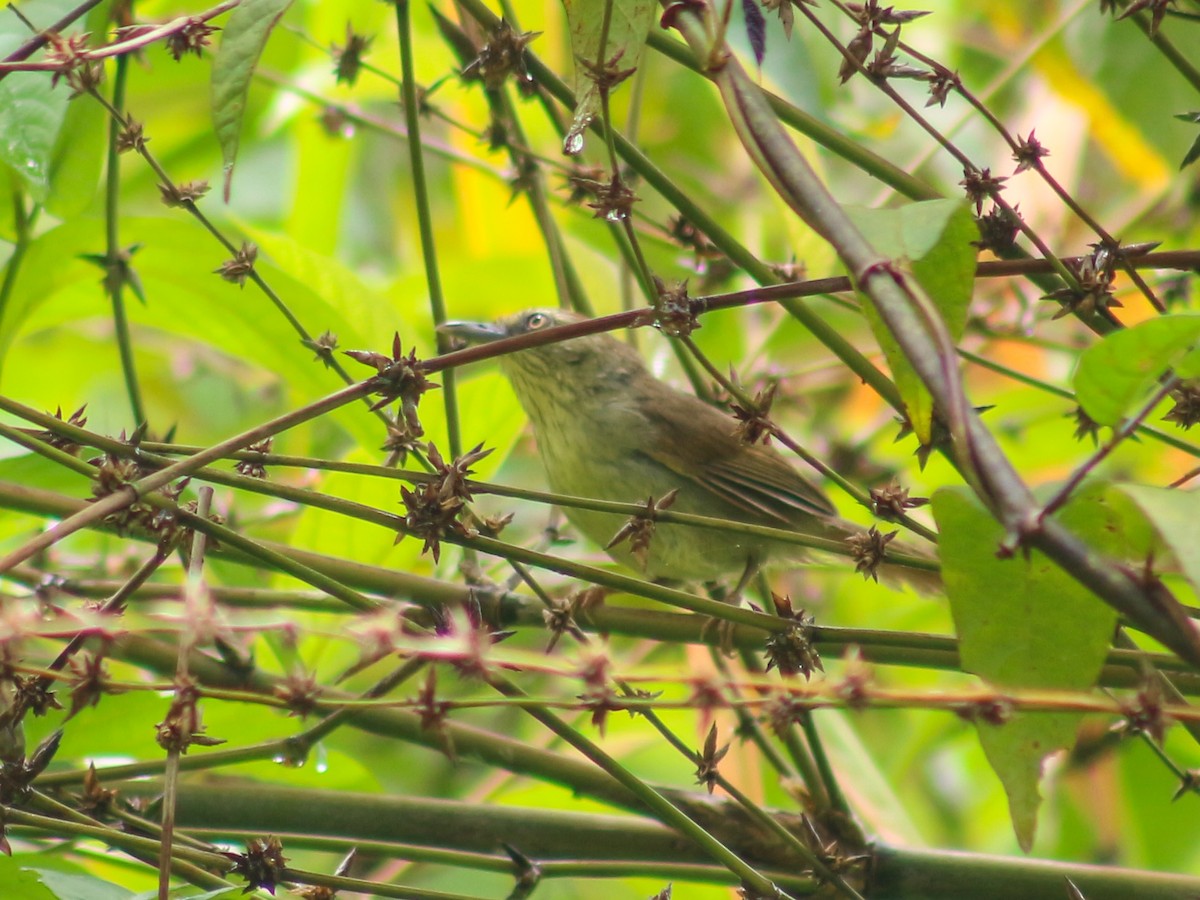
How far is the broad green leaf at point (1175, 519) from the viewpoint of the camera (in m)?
1.11

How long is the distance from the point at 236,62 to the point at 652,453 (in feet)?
8.64

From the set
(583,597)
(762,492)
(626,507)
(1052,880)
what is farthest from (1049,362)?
(626,507)

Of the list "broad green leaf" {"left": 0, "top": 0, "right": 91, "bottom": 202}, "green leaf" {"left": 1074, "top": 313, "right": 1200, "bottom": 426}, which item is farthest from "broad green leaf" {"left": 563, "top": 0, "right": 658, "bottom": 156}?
"broad green leaf" {"left": 0, "top": 0, "right": 91, "bottom": 202}

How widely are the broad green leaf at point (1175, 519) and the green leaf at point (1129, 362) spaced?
0.16m

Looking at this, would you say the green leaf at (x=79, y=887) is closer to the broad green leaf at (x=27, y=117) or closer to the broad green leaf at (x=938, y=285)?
the broad green leaf at (x=27, y=117)

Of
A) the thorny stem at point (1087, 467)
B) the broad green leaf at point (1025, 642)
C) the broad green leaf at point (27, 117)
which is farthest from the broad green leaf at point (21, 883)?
the thorny stem at point (1087, 467)

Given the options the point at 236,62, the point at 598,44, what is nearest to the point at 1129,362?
the point at 598,44

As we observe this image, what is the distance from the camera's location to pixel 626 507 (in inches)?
77.2

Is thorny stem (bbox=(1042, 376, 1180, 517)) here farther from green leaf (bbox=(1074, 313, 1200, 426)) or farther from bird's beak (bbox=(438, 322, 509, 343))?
bird's beak (bbox=(438, 322, 509, 343))

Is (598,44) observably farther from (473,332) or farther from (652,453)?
(652,453)

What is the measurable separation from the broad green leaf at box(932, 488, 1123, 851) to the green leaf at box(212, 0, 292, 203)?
3.69 ft

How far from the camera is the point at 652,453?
4305mm

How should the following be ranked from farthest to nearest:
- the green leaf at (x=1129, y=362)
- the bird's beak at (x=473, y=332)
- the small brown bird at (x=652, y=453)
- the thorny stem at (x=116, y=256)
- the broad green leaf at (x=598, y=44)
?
the small brown bird at (x=652, y=453), the bird's beak at (x=473, y=332), the thorny stem at (x=116, y=256), the broad green leaf at (x=598, y=44), the green leaf at (x=1129, y=362)

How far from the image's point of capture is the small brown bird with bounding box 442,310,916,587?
13.6 feet
